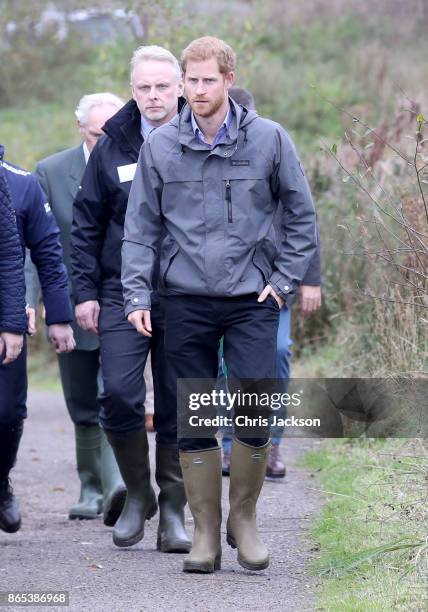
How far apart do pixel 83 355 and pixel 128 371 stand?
4.31 ft

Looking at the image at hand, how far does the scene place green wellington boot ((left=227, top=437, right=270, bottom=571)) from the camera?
208 inches

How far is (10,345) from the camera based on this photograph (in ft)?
18.3

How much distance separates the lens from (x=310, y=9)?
32.8 metres

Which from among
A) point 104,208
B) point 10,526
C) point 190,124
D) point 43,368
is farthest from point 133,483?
point 43,368

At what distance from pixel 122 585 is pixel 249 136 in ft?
6.02

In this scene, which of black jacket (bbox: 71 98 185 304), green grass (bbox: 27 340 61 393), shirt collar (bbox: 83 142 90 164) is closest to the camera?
black jacket (bbox: 71 98 185 304)

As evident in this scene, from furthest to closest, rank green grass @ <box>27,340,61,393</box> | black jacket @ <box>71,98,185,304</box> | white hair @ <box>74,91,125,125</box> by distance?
green grass @ <box>27,340,61,393</box> < white hair @ <box>74,91,125,125</box> < black jacket @ <box>71,98,185,304</box>

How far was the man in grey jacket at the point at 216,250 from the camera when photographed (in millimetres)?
5160

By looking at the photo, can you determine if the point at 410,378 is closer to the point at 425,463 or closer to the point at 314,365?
the point at 425,463

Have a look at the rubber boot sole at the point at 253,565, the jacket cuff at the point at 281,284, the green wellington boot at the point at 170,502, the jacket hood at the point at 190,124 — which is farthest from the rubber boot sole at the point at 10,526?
the jacket hood at the point at 190,124

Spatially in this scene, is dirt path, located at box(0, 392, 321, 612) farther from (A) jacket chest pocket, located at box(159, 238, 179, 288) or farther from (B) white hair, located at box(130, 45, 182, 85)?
(B) white hair, located at box(130, 45, 182, 85)

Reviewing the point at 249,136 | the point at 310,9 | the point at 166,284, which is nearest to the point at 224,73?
the point at 249,136

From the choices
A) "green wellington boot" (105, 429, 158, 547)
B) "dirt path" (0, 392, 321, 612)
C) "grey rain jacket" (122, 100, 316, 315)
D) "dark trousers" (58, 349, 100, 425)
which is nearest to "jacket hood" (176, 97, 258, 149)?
"grey rain jacket" (122, 100, 316, 315)

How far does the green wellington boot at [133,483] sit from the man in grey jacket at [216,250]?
60 cm
